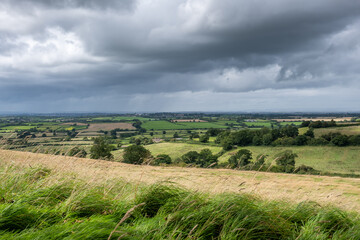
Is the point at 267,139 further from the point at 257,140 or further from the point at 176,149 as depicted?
the point at 176,149

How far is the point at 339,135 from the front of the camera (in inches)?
2896

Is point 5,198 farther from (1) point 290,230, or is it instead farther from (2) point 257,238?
(1) point 290,230

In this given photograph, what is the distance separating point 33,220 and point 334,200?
7849mm

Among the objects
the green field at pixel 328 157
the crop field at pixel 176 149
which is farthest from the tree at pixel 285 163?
the crop field at pixel 176 149

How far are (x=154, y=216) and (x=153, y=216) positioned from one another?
0.15 m

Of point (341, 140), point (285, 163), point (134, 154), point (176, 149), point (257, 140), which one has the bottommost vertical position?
point (176, 149)

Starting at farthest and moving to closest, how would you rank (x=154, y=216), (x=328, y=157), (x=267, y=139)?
(x=267, y=139)
(x=328, y=157)
(x=154, y=216)

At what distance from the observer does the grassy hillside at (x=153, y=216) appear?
3.80 m

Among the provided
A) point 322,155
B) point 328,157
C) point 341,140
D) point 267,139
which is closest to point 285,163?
point 328,157

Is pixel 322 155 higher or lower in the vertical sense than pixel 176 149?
higher

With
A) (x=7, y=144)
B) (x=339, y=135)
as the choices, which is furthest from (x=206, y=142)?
(x=7, y=144)

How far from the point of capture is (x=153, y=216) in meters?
5.38

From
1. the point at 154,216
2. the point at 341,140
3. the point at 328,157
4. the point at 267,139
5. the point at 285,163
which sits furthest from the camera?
the point at 267,139

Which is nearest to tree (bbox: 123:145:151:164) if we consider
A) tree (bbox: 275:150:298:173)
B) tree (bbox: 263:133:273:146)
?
tree (bbox: 275:150:298:173)
